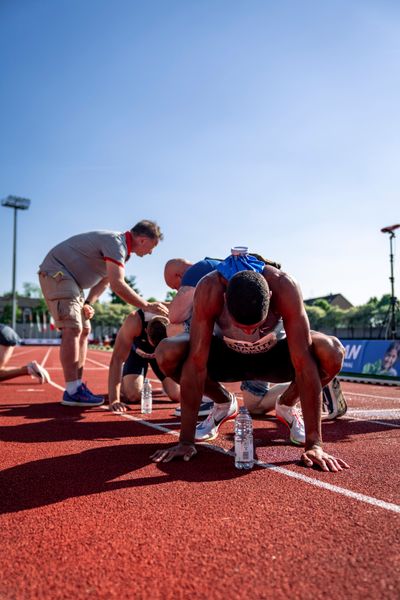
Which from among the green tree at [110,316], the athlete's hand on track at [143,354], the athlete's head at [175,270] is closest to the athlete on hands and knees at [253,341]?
the athlete's head at [175,270]

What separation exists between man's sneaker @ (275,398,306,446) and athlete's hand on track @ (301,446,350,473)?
0.69m

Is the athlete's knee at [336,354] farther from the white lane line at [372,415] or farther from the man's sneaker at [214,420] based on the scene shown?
the white lane line at [372,415]

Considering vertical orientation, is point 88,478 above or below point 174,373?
below

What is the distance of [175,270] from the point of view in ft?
17.6

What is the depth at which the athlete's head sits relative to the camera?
536 cm

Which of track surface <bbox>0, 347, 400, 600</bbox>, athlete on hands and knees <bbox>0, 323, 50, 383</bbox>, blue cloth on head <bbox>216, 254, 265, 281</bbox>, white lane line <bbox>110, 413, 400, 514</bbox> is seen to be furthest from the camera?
athlete on hands and knees <bbox>0, 323, 50, 383</bbox>

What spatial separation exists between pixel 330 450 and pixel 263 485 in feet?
3.66

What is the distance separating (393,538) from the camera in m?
1.98

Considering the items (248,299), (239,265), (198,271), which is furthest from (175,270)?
(248,299)

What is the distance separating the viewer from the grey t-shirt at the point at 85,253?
5.91 meters

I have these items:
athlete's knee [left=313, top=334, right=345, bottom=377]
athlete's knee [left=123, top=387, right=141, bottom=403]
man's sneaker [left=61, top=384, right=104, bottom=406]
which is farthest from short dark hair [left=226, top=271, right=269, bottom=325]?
athlete's knee [left=123, top=387, right=141, bottom=403]

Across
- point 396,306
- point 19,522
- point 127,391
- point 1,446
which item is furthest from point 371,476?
point 396,306

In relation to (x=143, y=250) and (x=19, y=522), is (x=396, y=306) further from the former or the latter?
(x=19, y=522)

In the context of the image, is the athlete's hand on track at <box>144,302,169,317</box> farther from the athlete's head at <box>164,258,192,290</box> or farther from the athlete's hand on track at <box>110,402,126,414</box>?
the athlete's hand on track at <box>110,402,126,414</box>
